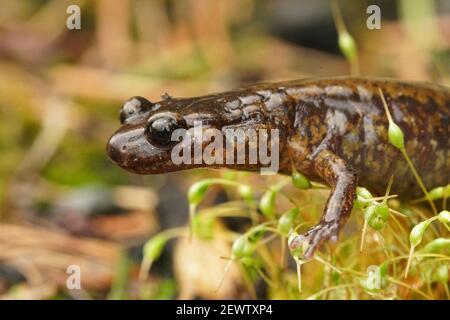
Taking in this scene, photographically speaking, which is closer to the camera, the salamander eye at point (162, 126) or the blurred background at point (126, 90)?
the salamander eye at point (162, 126)

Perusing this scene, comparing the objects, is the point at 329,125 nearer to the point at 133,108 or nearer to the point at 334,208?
the point at 334,208

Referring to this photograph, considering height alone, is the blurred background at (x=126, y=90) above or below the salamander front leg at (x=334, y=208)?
above

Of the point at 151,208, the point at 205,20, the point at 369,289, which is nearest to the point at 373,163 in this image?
the point at 369,289

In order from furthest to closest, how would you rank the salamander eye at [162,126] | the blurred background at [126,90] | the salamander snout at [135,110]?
the blurred background at [126,90] < the salamander snout at [135,110] < the salamander eye at [162,126]

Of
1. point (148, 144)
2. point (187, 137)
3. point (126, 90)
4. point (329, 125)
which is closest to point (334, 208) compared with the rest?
point (329, 125)

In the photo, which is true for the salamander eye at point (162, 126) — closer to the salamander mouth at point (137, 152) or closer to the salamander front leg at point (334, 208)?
the salamander mouth at point (137, 152)

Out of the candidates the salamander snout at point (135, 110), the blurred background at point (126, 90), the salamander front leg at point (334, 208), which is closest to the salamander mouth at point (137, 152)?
the salamander snout at point (135, 110)
